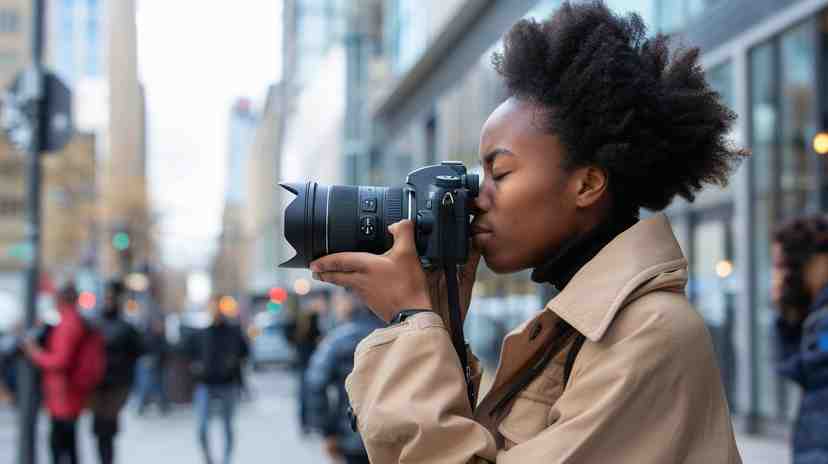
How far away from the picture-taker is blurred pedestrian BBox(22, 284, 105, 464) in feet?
26.4

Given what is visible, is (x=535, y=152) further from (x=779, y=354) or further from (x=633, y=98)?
(x=779, y=354)

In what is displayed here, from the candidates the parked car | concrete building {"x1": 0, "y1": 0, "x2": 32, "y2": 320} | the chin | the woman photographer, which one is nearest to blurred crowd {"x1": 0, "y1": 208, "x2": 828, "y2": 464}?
the woman photographer

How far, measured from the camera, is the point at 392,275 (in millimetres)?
1632

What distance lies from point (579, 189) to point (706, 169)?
234mm

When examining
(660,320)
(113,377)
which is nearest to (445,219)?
(660,320)

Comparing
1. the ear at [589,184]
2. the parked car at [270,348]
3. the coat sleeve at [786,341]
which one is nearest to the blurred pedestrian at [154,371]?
the parked car at [270,348]

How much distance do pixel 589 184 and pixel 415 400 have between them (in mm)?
442

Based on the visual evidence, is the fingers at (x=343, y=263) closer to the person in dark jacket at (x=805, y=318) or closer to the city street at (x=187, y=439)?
the person in dark jacket at (x=805, y=318)

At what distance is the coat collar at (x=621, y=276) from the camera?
1483mm

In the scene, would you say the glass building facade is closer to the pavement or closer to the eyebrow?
the pavement

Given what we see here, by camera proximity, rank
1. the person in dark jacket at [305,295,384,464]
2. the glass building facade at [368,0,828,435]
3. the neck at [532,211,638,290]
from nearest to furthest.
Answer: the neck at [532,211,638,290] → the person in dark jacket at [305,295,384,464] → the glass building facade at [368,0,828,435]

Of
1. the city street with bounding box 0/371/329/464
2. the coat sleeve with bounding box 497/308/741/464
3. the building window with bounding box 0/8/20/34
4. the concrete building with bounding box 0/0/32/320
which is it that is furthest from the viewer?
the building window with bounding box 0/8/20/34

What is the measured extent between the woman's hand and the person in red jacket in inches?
271

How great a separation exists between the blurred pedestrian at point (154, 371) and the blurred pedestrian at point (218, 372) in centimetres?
695
